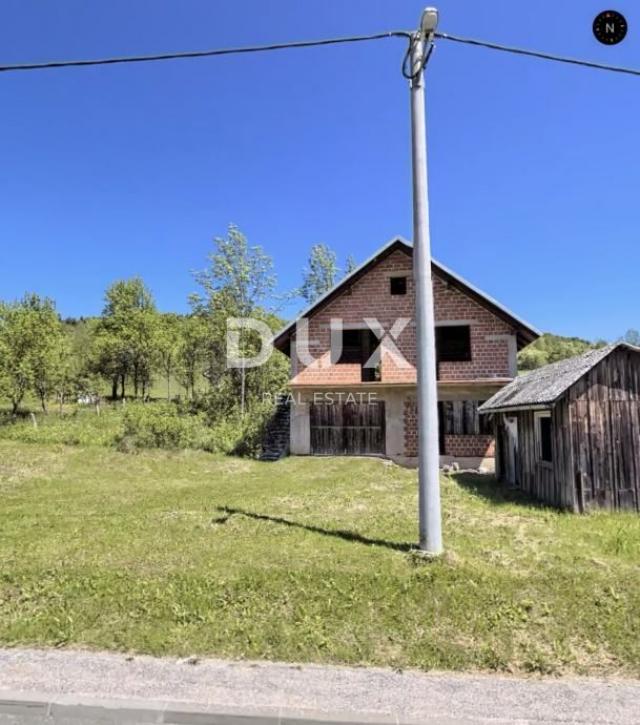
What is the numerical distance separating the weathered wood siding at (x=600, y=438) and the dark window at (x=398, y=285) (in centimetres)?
903

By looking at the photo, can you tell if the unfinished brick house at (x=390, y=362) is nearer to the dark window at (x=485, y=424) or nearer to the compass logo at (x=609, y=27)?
the dark window at (x=485, y=424)

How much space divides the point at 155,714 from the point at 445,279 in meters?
15.8

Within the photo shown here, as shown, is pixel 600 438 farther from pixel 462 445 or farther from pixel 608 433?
pixel 462 445

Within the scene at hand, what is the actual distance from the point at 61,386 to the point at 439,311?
74.1 feet

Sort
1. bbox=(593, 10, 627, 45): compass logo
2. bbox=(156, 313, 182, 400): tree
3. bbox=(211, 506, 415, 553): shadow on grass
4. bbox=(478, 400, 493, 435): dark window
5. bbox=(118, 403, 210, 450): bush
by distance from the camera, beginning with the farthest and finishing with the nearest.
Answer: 1. bbox=(156, 313, 182, 400): tree
2. bbox=(118, 403, 210, 450): bush
3. bbox=(478, 400, 493, 435): dark window
4. bbox=(211, 506, 415, 553): shadow on grass
5. bbox=(593, 10, 627, 45): compass logo

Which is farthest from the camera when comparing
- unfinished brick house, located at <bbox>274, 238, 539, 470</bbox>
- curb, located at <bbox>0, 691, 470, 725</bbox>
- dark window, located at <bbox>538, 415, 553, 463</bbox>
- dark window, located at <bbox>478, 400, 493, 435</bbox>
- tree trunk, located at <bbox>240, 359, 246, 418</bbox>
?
tree trunk, located at <bbox>240, 359, 246, 418</bbox>

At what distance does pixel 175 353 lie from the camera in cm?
3631

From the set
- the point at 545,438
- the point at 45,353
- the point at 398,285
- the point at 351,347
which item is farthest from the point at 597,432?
the point at 45,353

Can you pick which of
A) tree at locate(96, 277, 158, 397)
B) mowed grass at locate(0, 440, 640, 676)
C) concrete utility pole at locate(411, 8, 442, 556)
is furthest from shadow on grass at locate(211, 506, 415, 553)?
tree at locate(96, 277, 158, 397)

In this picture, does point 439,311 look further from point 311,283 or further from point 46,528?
point 311,283

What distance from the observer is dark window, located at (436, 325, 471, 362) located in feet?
56.4

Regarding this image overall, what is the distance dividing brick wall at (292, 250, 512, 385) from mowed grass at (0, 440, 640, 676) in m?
7.66

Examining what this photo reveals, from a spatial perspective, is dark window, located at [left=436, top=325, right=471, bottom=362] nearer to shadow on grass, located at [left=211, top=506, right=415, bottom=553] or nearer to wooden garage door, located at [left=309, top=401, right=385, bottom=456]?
wooden garage door, located at [left=309, top=401, right=385, bottom=456]

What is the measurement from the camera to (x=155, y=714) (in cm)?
343
